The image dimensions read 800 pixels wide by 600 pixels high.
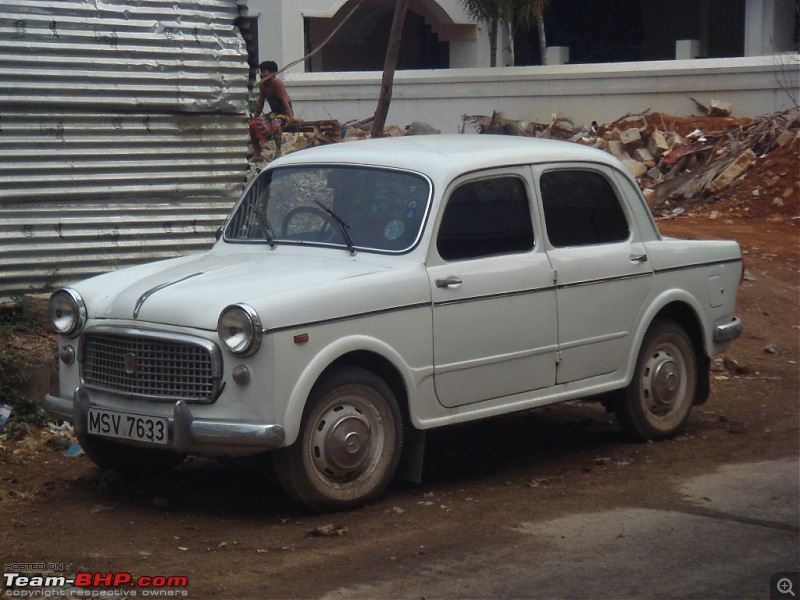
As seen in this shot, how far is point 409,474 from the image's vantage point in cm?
621

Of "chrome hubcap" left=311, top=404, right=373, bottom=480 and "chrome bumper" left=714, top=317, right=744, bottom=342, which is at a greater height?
"chrome bumper" left=714, top=317, right=744, bottom=342

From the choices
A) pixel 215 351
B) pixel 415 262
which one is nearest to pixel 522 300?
pixel 415 262

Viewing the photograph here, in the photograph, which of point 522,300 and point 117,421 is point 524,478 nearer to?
point 522,300

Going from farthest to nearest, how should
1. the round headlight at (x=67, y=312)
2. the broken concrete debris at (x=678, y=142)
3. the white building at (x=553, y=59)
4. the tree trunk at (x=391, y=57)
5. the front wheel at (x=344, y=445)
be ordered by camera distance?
the white building at (x=553, y=59) → the broken concrete debris at (x=678, y=142) → the tree trunk at (x=391, y=57) → the round headlight at (x=67, y=312) → the front wheel at (x=344, y=445)

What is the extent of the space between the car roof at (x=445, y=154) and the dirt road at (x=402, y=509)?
1730 millimetres

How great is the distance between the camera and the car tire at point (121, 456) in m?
6.27

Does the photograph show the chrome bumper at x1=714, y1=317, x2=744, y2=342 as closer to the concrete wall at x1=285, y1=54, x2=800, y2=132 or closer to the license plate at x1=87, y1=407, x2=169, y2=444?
the license plate at x1=87, y1=407, x2=169, y2=444

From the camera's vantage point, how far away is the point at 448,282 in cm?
609

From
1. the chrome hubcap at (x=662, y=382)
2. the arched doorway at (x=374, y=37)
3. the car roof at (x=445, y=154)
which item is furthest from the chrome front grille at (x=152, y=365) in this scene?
the arched doorway at (x=374, y=37)

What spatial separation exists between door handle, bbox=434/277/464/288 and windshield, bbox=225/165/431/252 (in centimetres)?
24

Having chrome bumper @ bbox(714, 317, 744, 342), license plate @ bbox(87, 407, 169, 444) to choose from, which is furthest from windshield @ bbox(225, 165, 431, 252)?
chrome bumper @ bbox(714, 317, 744, 342)

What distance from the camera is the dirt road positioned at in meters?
4.95

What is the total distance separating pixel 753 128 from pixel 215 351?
580 inches

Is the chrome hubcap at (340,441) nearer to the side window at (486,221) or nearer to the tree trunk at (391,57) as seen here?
the side window at (486,221)
